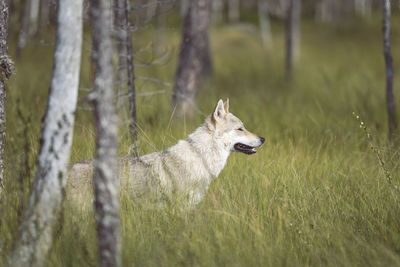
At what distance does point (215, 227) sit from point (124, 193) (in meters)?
1.06

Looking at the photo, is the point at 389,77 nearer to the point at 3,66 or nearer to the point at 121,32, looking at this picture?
the point at 121,32

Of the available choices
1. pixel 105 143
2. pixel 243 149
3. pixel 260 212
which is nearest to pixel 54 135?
pixel 105 143

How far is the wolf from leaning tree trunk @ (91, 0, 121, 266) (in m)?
1.31

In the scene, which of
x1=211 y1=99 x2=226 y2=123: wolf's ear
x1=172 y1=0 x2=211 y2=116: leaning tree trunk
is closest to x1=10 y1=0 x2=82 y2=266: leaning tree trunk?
x1=211 y1=99 x2=226 y2=123: wolf's ear

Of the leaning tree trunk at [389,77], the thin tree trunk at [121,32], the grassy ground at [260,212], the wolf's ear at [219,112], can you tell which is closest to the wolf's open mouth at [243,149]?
the grassy ground at [260,212]

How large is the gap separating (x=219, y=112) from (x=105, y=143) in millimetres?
2740

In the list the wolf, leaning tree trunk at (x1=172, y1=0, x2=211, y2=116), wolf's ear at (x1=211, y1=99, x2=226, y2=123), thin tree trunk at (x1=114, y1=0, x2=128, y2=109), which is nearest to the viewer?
the wolf

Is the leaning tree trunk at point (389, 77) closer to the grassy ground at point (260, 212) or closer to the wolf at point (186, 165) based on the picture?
the grassy ground at point (260, 212)

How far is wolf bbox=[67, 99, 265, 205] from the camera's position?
13.9ft

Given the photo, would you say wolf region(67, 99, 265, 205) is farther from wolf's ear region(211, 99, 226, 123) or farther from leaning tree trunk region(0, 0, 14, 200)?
leaning tree trunk region(0, 0, 14, 200)

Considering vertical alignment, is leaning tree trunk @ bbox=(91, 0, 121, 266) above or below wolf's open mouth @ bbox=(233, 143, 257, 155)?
above

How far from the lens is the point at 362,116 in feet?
24.4

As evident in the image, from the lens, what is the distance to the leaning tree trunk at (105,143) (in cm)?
261

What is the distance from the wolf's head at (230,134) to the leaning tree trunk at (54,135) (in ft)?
7.62
